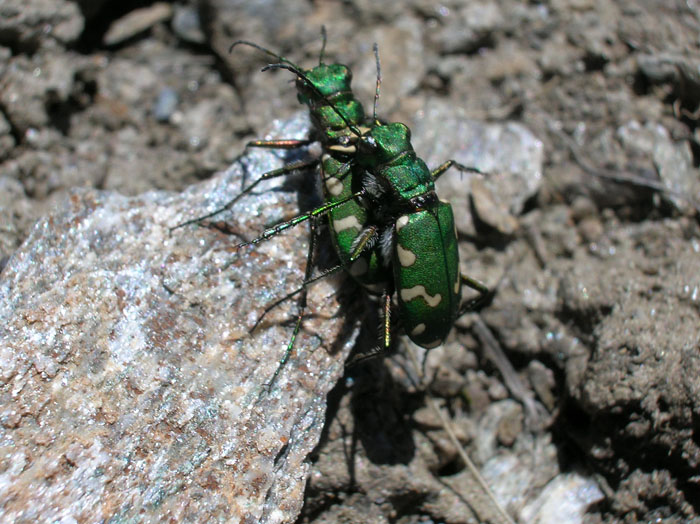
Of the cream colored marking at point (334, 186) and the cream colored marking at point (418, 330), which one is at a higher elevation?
the cream colored marking at point (334, 186)

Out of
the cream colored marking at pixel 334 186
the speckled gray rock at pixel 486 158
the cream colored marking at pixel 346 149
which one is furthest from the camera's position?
the speckled gray rock at pixel 486 158

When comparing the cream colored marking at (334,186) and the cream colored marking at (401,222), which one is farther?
the cream colored marking at (334,186)

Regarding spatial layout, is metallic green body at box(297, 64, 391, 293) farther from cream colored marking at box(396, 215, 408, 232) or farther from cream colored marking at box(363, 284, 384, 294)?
cream colored marking at box(396, 215, 408, 232)

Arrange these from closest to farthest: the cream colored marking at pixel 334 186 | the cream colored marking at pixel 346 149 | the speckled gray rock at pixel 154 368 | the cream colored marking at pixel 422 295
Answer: the speckled gray rock at pixel 154 368 < the cream colored marking at pixel 422 295 < the cream colored marking at pixel 334 186 < the cream colored marking at pixel 346 149

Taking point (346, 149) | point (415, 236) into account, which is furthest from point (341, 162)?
point (415, 236)

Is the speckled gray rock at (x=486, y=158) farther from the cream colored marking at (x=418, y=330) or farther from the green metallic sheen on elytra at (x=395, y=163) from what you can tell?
the cream colored marking at (x=418, y=330)

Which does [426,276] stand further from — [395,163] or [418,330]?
[395,163]

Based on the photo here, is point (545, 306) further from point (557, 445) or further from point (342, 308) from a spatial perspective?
point (342, 308)

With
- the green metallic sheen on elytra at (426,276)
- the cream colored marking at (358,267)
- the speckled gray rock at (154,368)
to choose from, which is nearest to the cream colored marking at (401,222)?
the green metallic sheen on elytra at (426,276)
